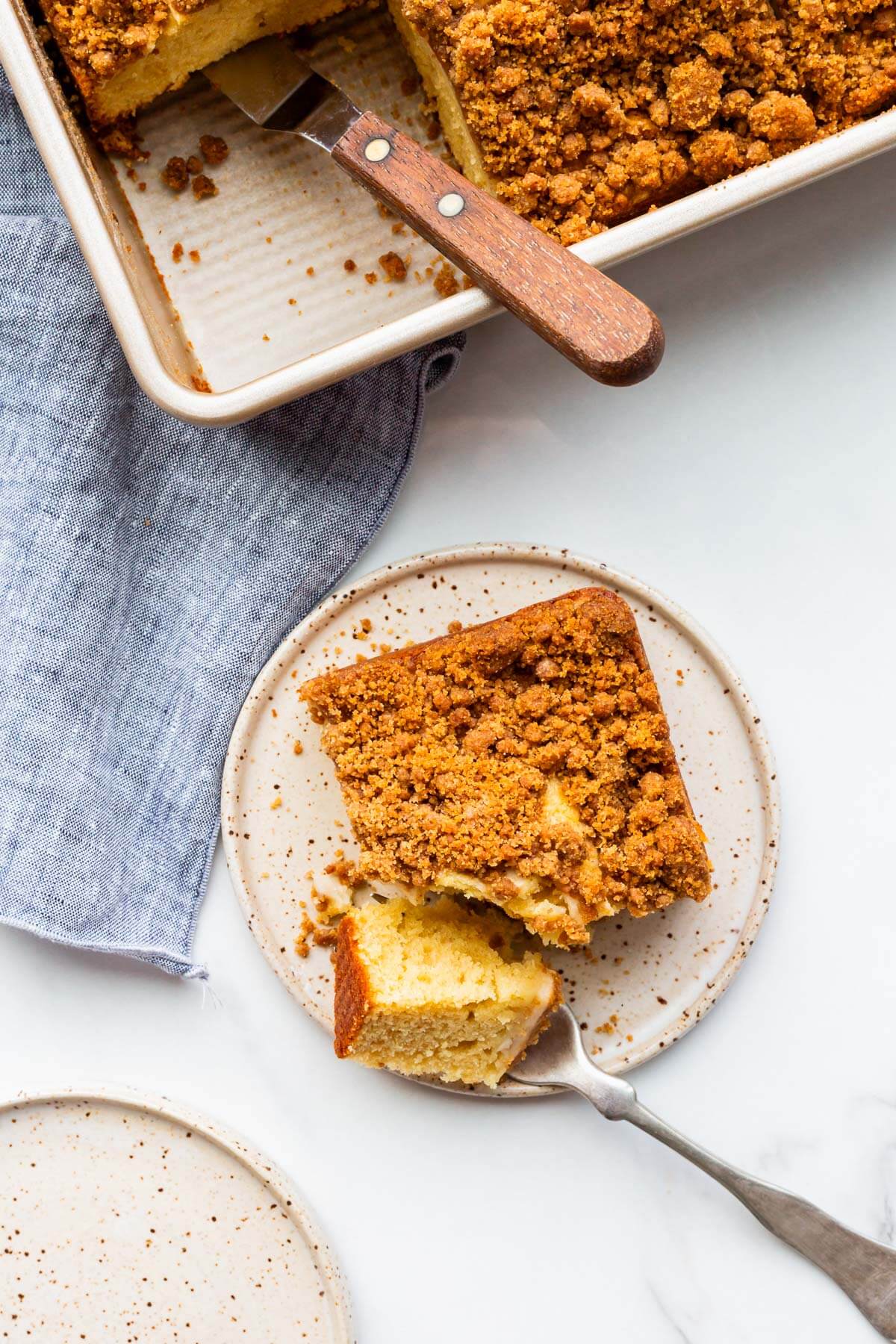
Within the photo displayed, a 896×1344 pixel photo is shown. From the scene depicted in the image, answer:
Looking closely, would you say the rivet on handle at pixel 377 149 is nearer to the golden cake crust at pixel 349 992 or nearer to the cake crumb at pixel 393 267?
the cake crumb at pixel 393 267

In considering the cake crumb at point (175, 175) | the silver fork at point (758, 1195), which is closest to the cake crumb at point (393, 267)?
the cake crumb at point (175, 175)

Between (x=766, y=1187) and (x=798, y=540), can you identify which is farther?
(x=798, y=540)

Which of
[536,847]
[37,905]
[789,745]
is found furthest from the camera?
[789,745]

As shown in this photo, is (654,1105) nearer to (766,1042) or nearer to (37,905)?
(766,1042)

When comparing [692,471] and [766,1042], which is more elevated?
[692,471]

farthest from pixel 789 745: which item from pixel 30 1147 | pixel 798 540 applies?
pixel 30 1147

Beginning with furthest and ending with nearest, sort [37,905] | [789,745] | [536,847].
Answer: [789,745] → [37,905] → [536,847]

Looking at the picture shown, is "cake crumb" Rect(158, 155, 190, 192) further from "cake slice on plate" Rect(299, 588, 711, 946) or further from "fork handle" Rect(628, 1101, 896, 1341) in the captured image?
"fork handle" Rect(628, 1101, 896, 1341)
